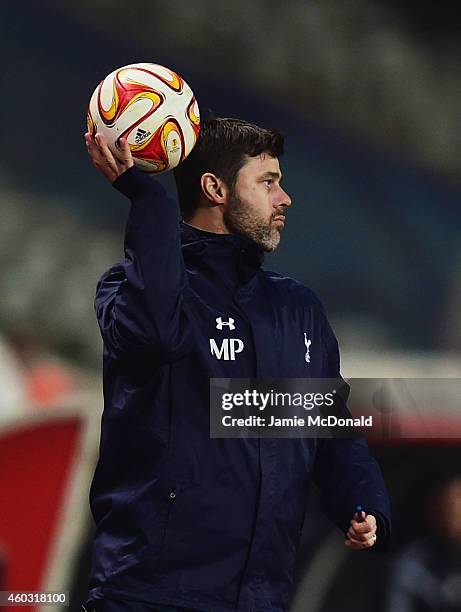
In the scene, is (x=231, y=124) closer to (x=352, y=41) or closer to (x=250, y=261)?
(x=250, y=261)

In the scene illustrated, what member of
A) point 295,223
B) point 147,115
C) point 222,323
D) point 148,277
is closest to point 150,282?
point 148,277

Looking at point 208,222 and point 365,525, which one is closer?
point 365,525

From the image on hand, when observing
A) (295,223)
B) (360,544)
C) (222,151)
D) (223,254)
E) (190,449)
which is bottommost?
(360,544)

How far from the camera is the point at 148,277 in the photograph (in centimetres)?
224

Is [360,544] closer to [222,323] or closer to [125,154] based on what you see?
[222,323]

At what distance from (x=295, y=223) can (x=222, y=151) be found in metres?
2.21

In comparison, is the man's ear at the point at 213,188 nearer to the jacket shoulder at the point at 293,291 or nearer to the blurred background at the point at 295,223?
the jacket shoulder at the point at 293,291

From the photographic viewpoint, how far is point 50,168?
4.79 m

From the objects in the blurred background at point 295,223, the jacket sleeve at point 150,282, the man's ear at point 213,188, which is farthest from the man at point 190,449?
the blurred background at point 295,223

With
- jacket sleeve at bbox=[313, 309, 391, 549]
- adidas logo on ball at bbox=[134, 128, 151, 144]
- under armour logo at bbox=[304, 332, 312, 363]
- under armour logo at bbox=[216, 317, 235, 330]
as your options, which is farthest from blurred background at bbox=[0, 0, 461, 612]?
adidas logo on ball at bbox=[134, 128, 151, 144]

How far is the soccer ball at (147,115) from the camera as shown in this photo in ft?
7.89

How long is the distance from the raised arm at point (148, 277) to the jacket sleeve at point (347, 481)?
50 cm

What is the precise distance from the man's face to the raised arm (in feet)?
1.19

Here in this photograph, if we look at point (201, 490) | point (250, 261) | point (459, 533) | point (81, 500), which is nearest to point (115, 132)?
point (250, 261)
